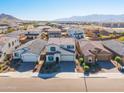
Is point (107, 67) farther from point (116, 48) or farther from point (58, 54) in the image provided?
point (58, 54)

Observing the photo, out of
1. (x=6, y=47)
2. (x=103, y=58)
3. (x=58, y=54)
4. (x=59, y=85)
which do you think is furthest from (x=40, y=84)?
(x=6, y=47)

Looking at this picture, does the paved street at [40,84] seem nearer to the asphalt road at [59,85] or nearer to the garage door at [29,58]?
the asphalt road at [59,85]

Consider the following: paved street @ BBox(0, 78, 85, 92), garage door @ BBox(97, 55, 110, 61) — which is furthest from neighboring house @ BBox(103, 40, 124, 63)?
paved street @ BBox(0, 78, 85, 92)

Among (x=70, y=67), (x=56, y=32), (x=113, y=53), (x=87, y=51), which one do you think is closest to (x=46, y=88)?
(x=70, y=67)

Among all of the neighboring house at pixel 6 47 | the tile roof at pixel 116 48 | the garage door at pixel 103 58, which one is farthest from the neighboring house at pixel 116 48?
the neighboring house at pixel 6 47

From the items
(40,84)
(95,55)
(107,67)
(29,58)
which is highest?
(95,55)

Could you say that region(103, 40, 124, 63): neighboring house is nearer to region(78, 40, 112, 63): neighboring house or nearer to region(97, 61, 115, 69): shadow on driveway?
region(78, 40, 112, 63): neighboring house
